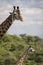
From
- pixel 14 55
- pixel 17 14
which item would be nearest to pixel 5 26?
pixel 17 14

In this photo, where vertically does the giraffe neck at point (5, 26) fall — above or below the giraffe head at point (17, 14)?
below

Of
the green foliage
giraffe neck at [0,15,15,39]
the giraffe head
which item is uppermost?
the giraffe head

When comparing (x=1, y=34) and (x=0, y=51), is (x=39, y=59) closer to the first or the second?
(x=0, y=51)

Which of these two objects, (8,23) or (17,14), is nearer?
(17,14)

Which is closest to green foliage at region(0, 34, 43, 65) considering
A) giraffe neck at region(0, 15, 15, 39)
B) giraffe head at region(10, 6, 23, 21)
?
giraffe neck at region(0, 15, 15, 39)

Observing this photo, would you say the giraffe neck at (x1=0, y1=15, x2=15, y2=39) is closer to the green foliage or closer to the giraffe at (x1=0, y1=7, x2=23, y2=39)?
the giraffe at (x1=0, y1=7, x2=23, y2=39)

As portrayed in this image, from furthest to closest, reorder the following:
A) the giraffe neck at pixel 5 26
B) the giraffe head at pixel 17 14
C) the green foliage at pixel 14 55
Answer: the green foliage at pixel 14 55
the giraffe neck at pixel 5 26
the giraffe head at pixel 17 14

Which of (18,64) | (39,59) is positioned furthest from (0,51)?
(18,64)

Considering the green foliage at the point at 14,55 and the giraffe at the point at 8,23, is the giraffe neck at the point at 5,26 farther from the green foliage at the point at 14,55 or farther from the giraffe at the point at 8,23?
the green foliage at the point at 14,55

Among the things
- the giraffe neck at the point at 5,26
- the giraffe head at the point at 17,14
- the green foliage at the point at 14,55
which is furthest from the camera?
the green foliage at the point at 14,55

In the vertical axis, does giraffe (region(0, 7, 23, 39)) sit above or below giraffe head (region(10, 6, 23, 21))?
below

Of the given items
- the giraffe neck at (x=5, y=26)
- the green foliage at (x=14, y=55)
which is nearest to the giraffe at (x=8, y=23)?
the giraffe neck at (x=5, y=26)

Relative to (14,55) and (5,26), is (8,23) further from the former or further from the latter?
(14,55)

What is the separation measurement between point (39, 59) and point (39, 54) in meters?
1.41
